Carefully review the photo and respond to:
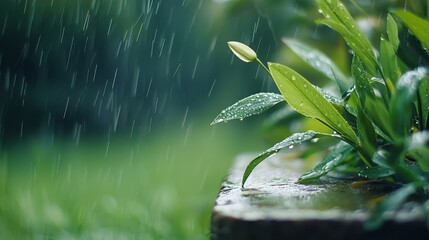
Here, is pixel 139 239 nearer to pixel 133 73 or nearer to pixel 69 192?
pixel 69 192

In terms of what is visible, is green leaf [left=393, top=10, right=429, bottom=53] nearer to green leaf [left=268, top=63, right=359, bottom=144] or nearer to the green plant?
the green plant

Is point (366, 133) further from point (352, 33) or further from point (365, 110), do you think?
point (352, 33)

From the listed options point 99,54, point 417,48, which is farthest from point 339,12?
point 99,54

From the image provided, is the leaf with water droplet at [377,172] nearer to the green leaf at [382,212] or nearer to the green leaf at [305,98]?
the green leaf at [305,98]

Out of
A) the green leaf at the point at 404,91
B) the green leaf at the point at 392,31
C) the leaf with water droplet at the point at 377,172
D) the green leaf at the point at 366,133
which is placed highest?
the green leaf at the point at 392,31

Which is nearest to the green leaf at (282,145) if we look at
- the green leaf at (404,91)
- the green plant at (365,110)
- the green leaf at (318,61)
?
the green plant at (365,110)

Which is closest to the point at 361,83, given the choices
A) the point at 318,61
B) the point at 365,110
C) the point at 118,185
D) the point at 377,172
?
the point at 365,110

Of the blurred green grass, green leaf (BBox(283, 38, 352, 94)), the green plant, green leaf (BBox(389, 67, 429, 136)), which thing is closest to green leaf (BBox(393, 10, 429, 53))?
the green plant
